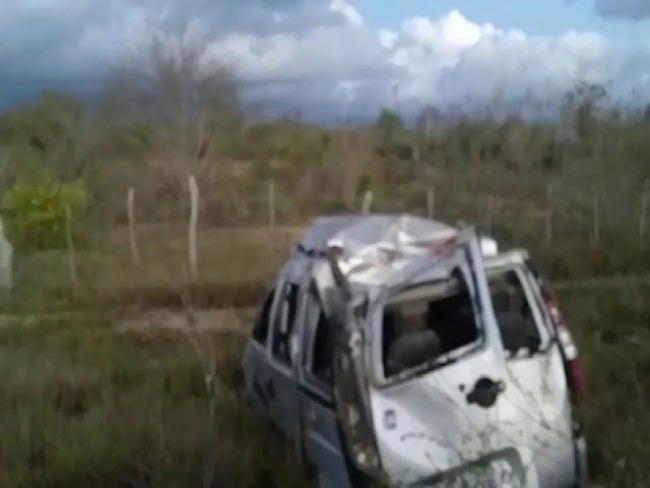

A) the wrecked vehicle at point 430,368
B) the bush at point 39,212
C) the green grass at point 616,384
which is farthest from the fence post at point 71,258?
the wrecked vehicle at point 430,368

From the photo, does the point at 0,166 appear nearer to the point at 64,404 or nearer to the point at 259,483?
the point at 64,404

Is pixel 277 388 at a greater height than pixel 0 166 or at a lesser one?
greater

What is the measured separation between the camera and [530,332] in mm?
8258

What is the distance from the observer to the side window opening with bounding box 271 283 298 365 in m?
9.88

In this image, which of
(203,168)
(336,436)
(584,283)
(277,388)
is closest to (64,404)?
(277,388)

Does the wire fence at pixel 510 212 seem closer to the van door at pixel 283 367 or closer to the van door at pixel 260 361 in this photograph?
the van door at pixel 260 361

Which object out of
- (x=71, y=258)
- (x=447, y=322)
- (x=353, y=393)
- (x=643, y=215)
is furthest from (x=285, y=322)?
(x=643, y=215)

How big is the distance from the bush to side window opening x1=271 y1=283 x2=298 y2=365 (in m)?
22.4

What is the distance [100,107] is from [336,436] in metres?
35.9

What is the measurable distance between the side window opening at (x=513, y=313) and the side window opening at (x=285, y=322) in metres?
1.72

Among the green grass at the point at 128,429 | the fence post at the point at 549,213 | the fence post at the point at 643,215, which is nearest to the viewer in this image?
the green grass at the point at 128,429

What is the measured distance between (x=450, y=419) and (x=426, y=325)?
1.02 m

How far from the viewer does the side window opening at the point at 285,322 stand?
9883mm

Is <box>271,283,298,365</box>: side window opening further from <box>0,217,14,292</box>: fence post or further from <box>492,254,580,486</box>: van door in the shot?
<box>0,217,14,292</box>: fence post
